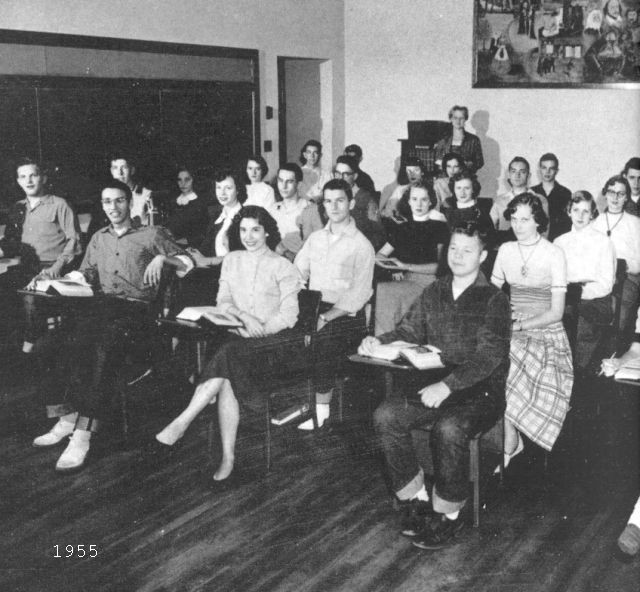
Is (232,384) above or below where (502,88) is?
below

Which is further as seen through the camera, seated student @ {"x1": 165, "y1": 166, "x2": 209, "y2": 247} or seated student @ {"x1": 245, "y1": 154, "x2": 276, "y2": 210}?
seated student @ {"x1": 245, "y1": 154, "x2": 276, "y2": 210}

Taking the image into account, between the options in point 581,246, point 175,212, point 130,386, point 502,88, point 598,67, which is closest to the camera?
point 130,386

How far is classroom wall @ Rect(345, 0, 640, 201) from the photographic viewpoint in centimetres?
844

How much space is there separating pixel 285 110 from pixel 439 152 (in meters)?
1.91

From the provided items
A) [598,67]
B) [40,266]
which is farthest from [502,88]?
[40,266]

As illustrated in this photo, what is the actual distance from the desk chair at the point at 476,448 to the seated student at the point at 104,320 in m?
1.59

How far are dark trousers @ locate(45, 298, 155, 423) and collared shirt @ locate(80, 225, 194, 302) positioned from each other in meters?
0.27

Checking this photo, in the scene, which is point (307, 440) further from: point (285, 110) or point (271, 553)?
point (285, 110)

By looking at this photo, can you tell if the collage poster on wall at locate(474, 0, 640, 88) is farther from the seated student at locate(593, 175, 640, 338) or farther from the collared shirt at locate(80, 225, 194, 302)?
the collared shirt at locate(80, 225, 194, 302)

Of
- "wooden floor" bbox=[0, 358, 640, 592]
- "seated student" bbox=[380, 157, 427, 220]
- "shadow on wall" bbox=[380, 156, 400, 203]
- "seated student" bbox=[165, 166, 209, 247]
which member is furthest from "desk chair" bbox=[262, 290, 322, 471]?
"shadow on wall" bbox=[380, 156, 400, 203]

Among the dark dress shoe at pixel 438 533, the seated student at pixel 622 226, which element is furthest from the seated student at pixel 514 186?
the dark dress shoe at pixel 438 533

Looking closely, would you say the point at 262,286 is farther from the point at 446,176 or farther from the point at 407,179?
the point at 446,176

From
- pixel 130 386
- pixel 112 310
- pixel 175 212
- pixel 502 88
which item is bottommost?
pixel 130 386

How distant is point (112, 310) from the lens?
436 cm
